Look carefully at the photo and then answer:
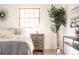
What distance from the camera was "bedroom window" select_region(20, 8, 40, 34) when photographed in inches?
56.8

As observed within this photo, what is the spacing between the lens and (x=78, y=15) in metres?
1.80

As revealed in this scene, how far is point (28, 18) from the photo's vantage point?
4.76 feet

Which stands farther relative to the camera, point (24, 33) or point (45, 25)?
point (45, 25)

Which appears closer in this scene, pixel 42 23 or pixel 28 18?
pixel 28 18

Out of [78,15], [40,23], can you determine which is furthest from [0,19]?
[78,15]

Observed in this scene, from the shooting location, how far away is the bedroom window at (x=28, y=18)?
1442 mm
